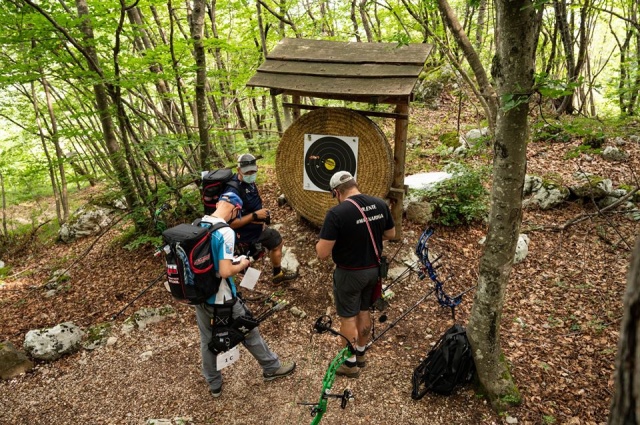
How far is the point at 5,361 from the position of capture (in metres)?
4.22

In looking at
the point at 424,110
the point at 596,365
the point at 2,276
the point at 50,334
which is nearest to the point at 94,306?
the point at 50,334

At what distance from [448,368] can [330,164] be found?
3553 millimetres

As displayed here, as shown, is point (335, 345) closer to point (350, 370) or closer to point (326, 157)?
point (350, 370)

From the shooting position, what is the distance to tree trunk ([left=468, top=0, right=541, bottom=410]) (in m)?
2.47

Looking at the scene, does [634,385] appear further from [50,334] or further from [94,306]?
[94,306]

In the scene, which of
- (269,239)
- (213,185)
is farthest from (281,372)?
(213,185)

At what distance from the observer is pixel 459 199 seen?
621 centimetres

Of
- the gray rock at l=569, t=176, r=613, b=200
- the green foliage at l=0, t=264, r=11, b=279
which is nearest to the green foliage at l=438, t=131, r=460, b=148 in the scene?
the gray rock at l=569, t=176, r=613, b=200

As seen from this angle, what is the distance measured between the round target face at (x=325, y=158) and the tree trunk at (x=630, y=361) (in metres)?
4.85

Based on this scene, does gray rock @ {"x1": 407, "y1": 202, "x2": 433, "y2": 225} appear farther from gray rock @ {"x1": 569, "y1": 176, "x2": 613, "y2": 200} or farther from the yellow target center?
gray rock @ {"x1": 569, "y1": 176, "x2": 613, "y2": 200}

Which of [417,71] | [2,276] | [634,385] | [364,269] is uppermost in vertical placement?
[417,71]

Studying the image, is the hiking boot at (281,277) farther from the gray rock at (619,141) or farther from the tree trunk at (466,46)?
the gray rock at (619,141)

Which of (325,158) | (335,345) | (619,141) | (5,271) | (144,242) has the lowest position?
(5,271)

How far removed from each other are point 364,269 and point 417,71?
302 centimetres
